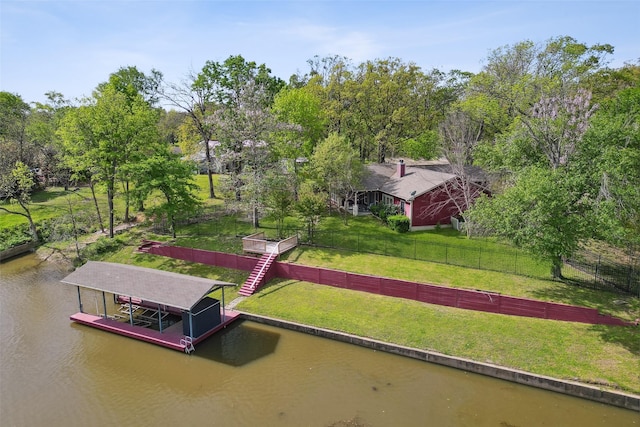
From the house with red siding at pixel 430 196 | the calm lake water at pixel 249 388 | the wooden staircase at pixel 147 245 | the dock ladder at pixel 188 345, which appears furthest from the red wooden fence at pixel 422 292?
the house with red siding at pixel 430 196

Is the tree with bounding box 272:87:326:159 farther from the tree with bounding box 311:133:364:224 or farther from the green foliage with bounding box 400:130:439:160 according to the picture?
the green foliage with bounding box 400:130:439:160

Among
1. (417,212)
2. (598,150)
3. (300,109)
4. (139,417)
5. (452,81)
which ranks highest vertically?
(452,81)

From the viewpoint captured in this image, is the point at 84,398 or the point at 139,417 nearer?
the point at 139,417

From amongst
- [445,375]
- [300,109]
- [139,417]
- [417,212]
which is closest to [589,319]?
[445,375]

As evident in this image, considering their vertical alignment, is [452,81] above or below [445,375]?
above

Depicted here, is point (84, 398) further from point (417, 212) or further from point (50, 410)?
point (417, 212)

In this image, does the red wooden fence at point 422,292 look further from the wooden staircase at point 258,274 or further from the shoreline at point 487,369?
the shoreline at point 487,369
